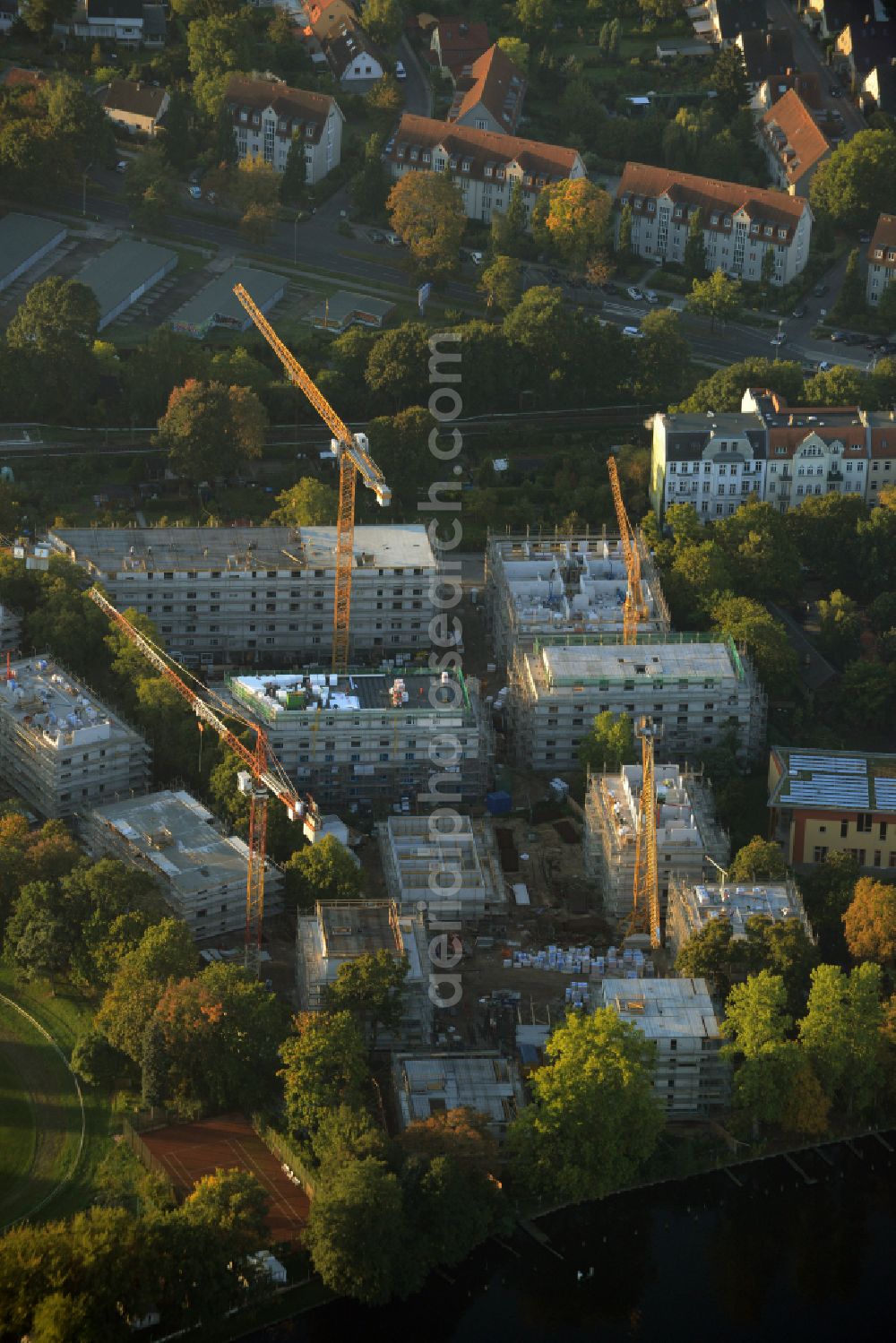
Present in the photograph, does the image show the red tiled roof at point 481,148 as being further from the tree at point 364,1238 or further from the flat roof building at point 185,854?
the tree at point 364,1238

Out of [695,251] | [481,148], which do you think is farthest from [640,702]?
[481,148]

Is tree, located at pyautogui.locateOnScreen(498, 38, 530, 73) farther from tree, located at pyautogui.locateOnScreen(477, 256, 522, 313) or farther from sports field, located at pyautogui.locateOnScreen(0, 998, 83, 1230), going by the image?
sports field, located at pyautogui.locateOnScreen(0, 998, 83, 1230)

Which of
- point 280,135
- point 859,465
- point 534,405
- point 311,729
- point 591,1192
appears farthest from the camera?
point 280,135

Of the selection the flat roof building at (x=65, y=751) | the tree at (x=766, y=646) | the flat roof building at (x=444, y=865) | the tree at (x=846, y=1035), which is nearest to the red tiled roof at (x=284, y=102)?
the tree at (x=766, y=646)

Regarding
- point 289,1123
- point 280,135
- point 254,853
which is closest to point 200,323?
point 280,135

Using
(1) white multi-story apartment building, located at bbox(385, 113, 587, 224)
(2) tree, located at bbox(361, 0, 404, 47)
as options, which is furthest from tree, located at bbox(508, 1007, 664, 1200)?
(2) tree, located at bbox(361, 0, 404, 47)

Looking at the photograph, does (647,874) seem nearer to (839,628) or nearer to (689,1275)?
(689,1275)

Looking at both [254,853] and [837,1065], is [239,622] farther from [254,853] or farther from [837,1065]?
[837,1065]
